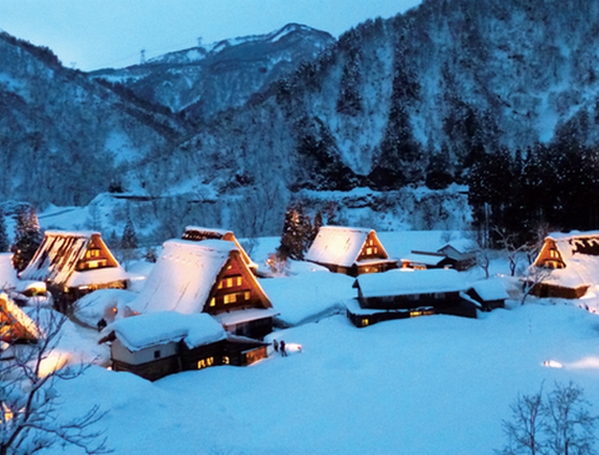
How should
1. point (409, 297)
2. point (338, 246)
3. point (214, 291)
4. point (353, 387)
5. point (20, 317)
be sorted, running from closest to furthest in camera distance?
1. point (353, 387)
2. point (20, 317)
3. point (214, 291)
4. point (409, 297)
5. point (338, 246)

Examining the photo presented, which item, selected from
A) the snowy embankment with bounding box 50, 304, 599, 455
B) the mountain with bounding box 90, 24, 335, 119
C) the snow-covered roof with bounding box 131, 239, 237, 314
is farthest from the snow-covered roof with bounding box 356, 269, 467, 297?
the mountain with bounding box 90, 24, 335, 119

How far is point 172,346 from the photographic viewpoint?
18.6 meters

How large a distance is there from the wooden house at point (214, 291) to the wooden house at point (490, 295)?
1367 centimetres

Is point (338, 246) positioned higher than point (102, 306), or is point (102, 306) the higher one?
point (338, 246)

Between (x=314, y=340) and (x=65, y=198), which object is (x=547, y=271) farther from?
(x=65, y=198)

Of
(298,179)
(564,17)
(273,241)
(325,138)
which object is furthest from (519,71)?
(273,241)

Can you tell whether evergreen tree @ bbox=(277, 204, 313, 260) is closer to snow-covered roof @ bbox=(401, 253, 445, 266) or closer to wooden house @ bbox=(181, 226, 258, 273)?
wooden house @ bbox=(181, 226, 258, 273)

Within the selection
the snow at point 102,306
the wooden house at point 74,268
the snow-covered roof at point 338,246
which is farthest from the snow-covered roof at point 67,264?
the snow-covered roof at point 338,246

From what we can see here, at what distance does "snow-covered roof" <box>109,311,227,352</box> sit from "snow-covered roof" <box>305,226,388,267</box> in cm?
1967

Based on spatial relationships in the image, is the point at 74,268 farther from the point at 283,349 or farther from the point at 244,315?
the point at 283,349

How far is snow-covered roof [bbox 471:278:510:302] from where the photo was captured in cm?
2797

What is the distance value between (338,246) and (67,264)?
857 inches

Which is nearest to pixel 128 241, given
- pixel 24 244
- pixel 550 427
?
pixel 24 244

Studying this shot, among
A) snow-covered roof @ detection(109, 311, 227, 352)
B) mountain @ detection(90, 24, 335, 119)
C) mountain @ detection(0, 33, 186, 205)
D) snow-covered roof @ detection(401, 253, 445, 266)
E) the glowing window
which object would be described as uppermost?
mountain @ detection(90, 24, 335, 119)
